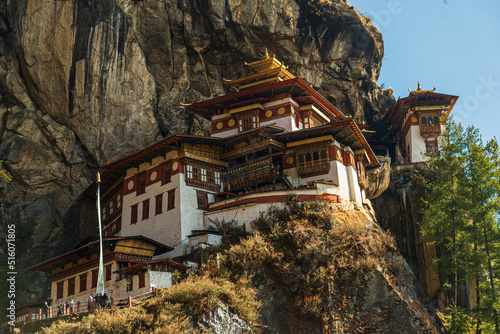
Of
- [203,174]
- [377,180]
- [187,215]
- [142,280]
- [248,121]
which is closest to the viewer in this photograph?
[142,280]

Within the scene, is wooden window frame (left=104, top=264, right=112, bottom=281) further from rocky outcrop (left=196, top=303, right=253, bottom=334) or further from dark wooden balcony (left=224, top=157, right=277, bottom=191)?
dark wooden balcony (left=224, top=157, right=277, bottom=191)

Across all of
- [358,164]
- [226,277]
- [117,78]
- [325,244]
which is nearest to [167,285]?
[226,277]

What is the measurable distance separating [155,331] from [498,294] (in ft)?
58.9

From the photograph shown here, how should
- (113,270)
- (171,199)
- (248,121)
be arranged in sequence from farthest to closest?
(248,121) → (171,199) → (113,270)

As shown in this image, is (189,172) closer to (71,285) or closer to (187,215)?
(187,215)

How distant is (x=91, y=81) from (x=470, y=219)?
32.9 metres

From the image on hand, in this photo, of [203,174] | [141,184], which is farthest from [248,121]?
[141,184]

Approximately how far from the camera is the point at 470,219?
34.9 metres

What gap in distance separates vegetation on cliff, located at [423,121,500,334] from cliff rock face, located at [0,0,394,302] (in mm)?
26628

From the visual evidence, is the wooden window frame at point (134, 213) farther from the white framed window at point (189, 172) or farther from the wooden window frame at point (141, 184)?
the white framed window at point (189, 172)

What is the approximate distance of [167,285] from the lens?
3231 centimetres

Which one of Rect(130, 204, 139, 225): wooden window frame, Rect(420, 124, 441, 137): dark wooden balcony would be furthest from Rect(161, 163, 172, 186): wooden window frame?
Rect(420, 124, 441, 137): dark wooden balcony

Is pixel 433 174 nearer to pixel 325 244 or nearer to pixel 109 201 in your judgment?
pixel 325 244

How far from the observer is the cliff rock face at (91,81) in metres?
50.3
